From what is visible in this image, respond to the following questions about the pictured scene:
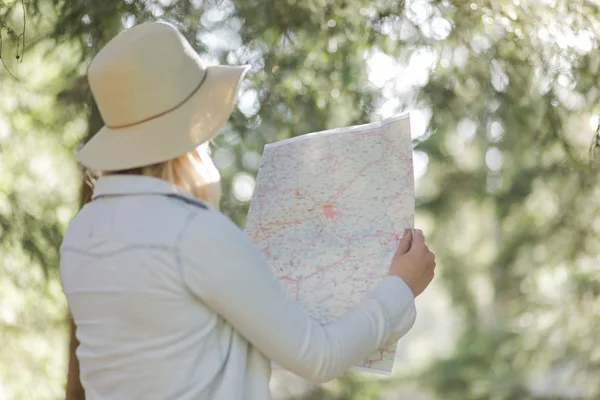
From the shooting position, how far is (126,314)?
1379 millimetres

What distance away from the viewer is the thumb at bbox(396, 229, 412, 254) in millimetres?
1601

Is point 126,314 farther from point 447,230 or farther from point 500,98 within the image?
point 447,230

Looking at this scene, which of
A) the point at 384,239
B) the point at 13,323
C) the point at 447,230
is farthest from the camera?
the point at 447,230

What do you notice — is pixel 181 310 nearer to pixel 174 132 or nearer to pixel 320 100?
pixel 174 132

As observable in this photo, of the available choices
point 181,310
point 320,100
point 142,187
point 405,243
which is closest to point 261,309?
point 181,310

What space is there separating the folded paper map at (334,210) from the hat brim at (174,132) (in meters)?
0.34

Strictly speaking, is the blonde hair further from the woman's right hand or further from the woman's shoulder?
the woman's right hand

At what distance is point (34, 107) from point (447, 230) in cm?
486

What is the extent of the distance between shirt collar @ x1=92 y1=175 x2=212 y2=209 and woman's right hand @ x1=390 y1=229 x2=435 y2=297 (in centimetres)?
38

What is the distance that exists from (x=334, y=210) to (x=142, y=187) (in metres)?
0.48

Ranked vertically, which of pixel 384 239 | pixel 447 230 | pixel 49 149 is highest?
pixel 384 239

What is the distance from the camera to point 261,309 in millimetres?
1331

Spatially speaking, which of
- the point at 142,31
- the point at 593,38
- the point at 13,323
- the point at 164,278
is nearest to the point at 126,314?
the point at 164,278

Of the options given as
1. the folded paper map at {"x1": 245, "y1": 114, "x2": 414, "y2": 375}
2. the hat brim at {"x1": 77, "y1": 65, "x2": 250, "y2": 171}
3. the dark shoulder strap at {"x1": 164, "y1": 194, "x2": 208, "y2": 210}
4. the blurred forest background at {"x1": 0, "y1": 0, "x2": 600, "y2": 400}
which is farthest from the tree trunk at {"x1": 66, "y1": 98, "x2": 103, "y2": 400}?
the dark shoulder strap at {"x1": 164, "y1": 194, "x2": 208, "y2": 210}
